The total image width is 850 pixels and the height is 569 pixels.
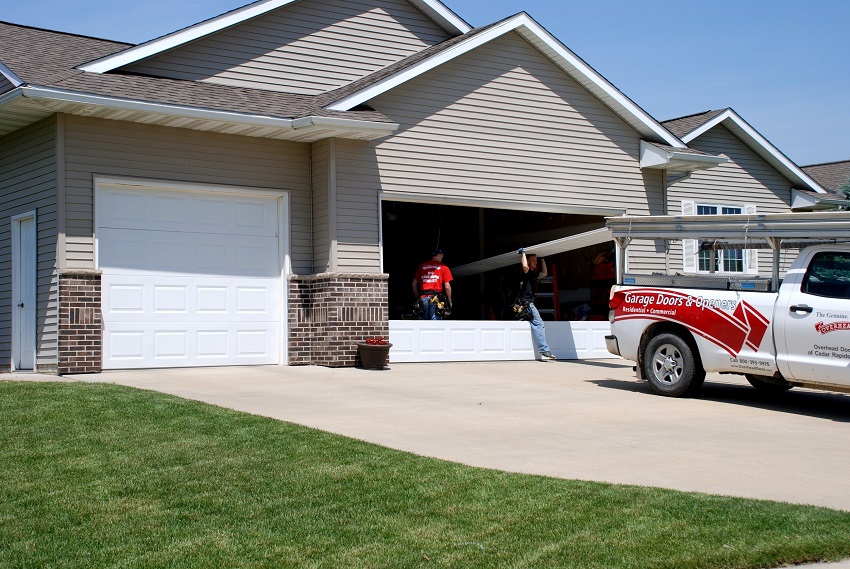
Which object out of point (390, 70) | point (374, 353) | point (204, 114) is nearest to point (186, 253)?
point (204, 114)

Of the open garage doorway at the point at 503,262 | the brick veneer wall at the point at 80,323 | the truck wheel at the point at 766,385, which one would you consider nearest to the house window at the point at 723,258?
the open garage doorway at the point at 503,262

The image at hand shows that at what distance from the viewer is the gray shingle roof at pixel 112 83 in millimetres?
14203

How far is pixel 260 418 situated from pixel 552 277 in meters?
12.7

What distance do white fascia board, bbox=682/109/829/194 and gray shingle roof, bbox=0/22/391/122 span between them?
9.63m

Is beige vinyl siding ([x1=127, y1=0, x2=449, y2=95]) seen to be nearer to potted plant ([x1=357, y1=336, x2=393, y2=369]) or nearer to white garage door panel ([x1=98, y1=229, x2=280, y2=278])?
white garage door panel ([x1=98, y1=229, x2=280, y2=278])

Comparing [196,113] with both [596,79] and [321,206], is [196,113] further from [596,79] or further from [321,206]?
[596,79]

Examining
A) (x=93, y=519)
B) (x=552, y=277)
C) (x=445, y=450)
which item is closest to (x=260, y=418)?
(x=445, y=450)

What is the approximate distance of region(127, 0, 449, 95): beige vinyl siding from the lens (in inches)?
653

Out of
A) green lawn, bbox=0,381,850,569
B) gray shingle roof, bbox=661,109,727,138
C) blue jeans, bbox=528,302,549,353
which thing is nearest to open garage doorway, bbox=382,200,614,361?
blue jeans, bbox=528,302,549,353

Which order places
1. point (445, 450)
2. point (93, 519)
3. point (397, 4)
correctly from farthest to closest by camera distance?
1. point (397, 4)
2. point (445, 450)
3. point (93, 519)

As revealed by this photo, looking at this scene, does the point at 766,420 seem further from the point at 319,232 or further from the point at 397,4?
the point at 397,4

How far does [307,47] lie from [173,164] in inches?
149

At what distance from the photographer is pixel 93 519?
632 centimetres

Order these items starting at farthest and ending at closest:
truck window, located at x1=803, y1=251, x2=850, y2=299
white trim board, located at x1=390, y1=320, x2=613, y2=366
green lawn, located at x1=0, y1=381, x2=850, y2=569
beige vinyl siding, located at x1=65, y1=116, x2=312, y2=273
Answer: white trim board, located at x1=390, y1=320, x2=613, y2=366, beige vinyl siding, located at x1=65, y1=116, x2=312, y2=273, truck window, located at x1=803, y1=251, x2=850, y2=299, green lawn, located at x1=0, y1=381, x2=850, y2=569
